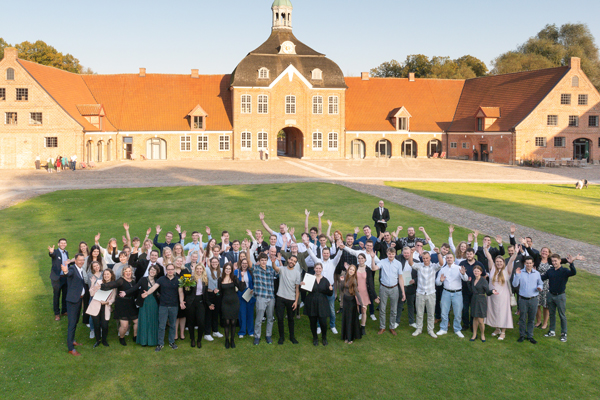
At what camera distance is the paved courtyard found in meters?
26.2

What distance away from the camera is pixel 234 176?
39781 millimetres

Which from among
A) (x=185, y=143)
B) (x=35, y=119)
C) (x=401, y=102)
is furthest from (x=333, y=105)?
(x=35, y=119)

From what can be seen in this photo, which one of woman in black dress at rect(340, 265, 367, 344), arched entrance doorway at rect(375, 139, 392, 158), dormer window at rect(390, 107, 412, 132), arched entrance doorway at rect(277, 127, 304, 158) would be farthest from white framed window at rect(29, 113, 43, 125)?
woman in black dress at rect(340, 265, 367, 344)

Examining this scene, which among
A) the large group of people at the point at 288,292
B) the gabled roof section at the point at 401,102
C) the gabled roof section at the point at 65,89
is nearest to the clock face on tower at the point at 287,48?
the gabled roof section at the point at 401,102

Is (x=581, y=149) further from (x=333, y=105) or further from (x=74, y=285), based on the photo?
(x=74, y=285)

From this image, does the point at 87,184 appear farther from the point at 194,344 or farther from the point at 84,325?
the point at 194,344

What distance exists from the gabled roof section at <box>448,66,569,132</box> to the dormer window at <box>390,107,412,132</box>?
537 centimetres

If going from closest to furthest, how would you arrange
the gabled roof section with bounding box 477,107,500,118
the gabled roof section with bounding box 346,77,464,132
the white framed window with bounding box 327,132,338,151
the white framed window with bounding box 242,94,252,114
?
the gabled roof section with bounding box 477,107,500,118, the white framed window with bounding box 242,94,252,114, the white framed window with bounding box 327,132,338,151, the gabled roof section with bounding box 346,77,464,132

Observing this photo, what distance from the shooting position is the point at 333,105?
2391 inches

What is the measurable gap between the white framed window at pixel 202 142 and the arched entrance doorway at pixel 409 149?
23.6 metres

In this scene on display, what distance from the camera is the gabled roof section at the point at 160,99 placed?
190 ft

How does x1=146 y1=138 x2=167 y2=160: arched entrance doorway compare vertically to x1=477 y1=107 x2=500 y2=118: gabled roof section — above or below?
below

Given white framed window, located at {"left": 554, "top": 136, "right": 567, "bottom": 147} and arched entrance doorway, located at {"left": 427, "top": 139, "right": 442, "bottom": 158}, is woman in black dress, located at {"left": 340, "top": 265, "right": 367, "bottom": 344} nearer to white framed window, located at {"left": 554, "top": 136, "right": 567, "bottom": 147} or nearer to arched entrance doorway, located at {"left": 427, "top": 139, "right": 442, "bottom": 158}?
white framed window, located at {"left": 554, "top": 136, "right": 567, "bottom": 147}

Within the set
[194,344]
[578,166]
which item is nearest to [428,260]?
[194,344]
